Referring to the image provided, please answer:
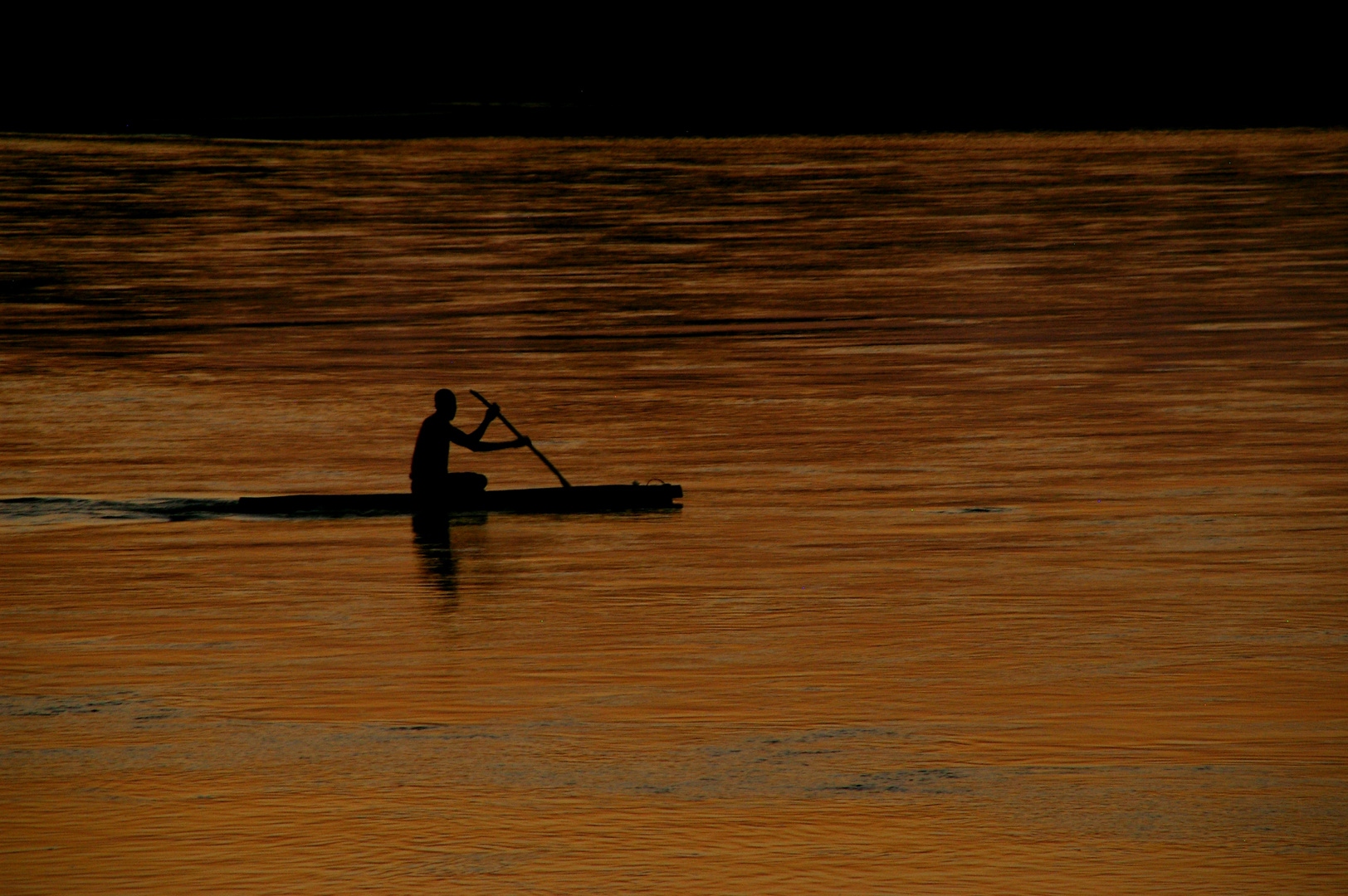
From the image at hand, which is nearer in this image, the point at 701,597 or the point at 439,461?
the point at 701,597

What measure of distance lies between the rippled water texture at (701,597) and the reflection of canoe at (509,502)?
0.22m

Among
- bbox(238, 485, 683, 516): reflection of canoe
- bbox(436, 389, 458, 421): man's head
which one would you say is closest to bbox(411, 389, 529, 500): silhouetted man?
Answer: bbox(436, 389, 458, 421): man's head

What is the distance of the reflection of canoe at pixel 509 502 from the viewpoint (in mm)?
22875

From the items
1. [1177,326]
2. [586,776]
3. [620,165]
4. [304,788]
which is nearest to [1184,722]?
[586,776]

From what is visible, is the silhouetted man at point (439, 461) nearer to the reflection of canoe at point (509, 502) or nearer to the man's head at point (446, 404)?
the man's head at point (446, 404)

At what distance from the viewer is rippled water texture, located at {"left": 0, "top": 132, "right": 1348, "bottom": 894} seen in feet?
41.3

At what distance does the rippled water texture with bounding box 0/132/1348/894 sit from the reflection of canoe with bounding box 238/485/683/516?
224mm

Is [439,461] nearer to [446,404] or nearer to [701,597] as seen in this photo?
[446,404]

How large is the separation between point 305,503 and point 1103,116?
346 feet

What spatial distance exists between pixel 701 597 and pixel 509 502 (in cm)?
414

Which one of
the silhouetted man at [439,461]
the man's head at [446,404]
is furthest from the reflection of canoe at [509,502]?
the man's head at [446,404]

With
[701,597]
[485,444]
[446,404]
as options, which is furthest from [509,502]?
[701,597]

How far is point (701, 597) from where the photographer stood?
19.4 metres

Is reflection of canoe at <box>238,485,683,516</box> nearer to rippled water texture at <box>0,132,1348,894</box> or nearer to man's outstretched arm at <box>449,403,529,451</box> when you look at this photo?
rippled water texture at <box>0,132,1348,894</box>
